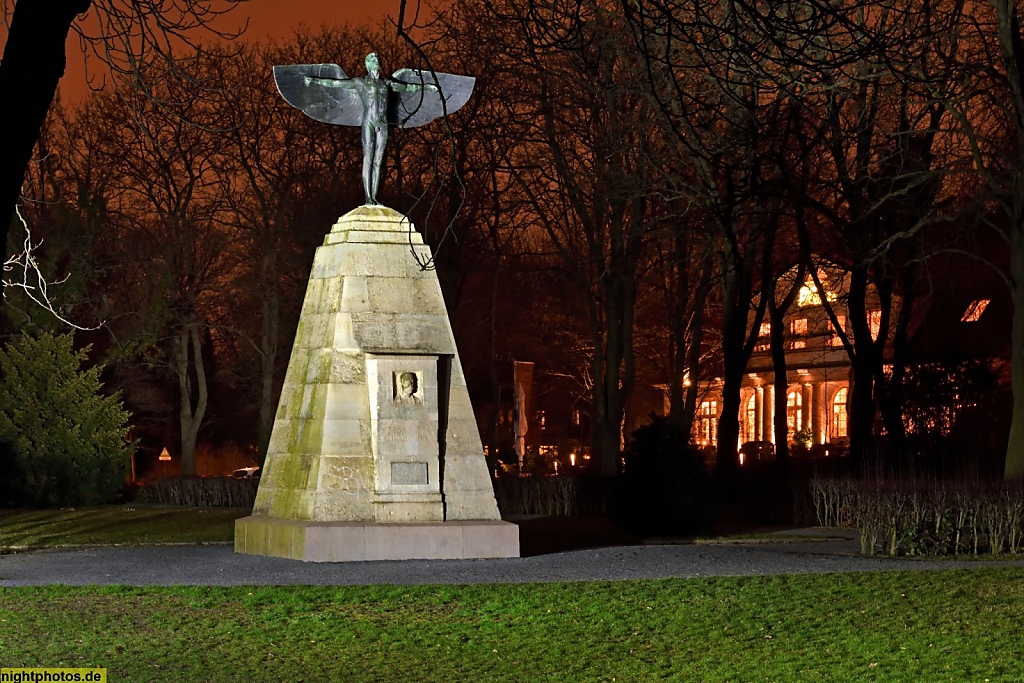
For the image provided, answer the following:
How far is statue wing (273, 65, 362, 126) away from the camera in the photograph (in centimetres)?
1916

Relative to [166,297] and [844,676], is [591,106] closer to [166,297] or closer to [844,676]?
[166,297]

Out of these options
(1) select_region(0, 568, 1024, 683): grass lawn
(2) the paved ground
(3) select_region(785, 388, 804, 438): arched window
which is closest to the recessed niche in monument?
(2) the paved ground

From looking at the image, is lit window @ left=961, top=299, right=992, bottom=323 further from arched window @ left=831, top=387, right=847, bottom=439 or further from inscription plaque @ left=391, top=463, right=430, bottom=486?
inscription plaque @ left=391, top=463, right=430, bottom=486

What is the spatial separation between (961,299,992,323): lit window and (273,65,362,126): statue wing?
99.9 feet

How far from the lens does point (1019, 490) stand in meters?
19.2

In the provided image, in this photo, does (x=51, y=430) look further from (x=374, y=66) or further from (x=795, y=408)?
(x=795, y=408)

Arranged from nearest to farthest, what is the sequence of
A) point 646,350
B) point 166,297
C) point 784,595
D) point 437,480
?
1. point 784,595
2. point 437,480
3. point 166,297
4. point 646,350

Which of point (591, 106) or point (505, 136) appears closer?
point (591, 106)

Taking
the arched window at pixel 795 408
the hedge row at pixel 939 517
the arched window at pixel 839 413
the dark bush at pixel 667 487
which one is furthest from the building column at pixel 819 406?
the hedge row at pixel 939 517

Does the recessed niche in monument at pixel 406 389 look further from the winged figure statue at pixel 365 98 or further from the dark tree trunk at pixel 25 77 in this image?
the dark tree trunk at pixel 25 77

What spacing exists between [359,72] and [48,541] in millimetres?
18842

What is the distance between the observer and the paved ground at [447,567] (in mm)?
16125

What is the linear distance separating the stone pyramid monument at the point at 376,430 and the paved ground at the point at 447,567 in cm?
37

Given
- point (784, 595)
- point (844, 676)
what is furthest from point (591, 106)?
point (844, 676)
